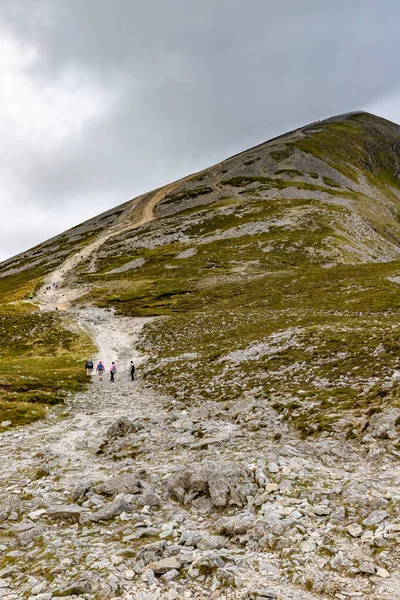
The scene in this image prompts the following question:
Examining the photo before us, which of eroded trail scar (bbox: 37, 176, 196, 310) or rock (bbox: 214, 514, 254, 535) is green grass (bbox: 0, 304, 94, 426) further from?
rock (bbox: 214, 514, 254, 535)

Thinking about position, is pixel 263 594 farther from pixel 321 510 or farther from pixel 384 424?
pixel 384 424

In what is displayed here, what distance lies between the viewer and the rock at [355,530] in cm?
1034

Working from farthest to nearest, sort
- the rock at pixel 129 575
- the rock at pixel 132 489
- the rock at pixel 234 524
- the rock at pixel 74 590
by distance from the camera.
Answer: the rock at pixel 132 489, the rock at pixel 234 524, the rock at pixel 129 575, the rock at pixel 74 590

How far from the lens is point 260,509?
493 inches

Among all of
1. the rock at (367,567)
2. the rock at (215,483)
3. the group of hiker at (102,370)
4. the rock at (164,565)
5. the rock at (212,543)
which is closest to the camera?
the rock at (367,567)

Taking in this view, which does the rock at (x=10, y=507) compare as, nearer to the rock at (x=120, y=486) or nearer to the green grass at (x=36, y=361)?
the rock at (x=120, y=486)

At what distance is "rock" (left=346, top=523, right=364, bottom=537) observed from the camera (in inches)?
407

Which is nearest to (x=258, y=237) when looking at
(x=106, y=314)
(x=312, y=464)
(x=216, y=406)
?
(x=106, y=314)

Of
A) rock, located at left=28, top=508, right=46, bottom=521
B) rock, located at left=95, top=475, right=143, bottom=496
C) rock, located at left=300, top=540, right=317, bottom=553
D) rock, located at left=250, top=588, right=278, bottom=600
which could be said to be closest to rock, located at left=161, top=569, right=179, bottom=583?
rock, located at left=250, top=588, right=278, bottom=600

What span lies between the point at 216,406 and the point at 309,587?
17.7 m

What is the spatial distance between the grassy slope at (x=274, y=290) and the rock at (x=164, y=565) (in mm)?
10190

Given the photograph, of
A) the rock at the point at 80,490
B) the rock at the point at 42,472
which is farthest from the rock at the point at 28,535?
the rock at the point at 42,472

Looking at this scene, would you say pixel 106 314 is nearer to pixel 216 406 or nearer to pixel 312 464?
pixel 216 406

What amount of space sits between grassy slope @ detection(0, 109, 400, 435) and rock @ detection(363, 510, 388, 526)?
21.5 ft
